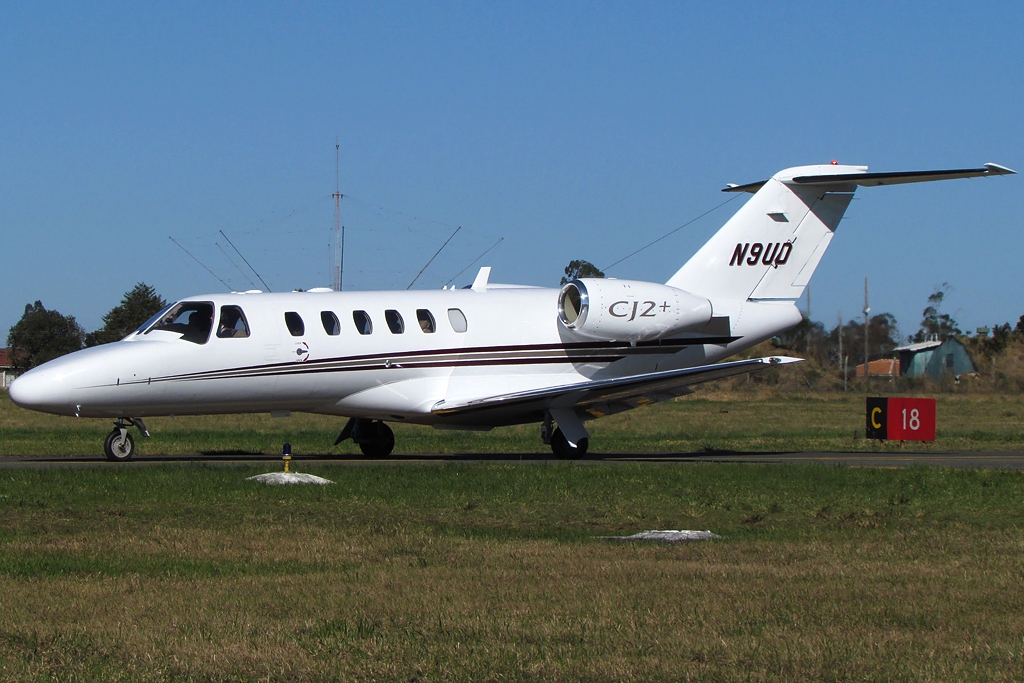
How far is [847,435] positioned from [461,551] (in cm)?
2174

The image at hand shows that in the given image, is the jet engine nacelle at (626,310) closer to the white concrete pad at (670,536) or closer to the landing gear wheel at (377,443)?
the landing gear wheel at (377,443)

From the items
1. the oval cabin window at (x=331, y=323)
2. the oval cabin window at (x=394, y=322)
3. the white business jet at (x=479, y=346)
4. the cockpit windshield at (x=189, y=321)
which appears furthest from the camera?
the oval cabin window at (x=394, y=322)

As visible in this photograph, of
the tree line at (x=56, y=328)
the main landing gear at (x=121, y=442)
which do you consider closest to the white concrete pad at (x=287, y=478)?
the main landing gear at (x=121, y=442)

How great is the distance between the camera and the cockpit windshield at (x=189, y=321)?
64.3ft

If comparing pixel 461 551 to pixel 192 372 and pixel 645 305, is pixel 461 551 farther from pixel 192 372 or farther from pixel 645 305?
pixel 645 305

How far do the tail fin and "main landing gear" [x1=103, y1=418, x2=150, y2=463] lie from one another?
1043 cm

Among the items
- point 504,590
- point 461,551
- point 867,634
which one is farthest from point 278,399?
point 867,634

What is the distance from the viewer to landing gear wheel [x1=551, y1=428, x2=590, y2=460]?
2150 centimetres

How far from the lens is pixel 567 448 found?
21.5 m

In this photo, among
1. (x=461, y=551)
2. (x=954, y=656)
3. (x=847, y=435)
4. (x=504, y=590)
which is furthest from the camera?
(x=847, y=435)

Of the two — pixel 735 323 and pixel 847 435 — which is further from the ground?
pixel 735 323

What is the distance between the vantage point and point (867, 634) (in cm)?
736

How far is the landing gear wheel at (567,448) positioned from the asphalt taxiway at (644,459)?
26 cm

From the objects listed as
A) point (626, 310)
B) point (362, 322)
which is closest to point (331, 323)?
point (362, 322)
